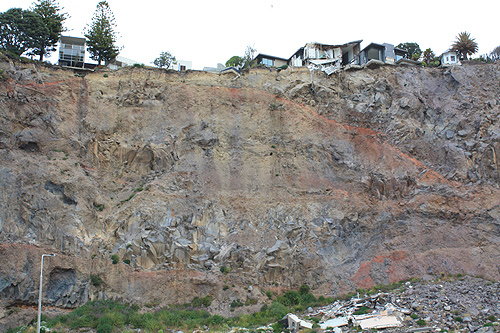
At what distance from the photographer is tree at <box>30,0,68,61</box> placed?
3716cm

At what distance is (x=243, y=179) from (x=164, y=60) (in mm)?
18383

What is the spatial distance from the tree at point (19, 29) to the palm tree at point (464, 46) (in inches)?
1489

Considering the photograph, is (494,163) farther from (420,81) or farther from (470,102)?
(420,81)

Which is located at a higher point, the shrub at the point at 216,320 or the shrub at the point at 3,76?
the shrub at the point at 3,76

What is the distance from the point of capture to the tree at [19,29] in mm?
36094

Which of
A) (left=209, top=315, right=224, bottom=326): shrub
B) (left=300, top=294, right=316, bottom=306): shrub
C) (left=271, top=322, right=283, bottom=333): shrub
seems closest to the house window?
(left=300, top=294, right=316, bottom=306): shrub

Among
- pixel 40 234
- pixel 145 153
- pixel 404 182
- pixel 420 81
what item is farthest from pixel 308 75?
pixel 40 234

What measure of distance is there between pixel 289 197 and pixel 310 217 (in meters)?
2.22

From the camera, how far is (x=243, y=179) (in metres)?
33.5

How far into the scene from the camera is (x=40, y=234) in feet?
88.9

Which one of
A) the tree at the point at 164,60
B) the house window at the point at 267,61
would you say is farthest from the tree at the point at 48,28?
the house window at the point at 267,61

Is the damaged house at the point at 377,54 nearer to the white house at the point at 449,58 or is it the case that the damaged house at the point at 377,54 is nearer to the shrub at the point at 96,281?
the white house at the point at 449,58

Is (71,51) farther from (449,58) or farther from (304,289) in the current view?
(449,58)

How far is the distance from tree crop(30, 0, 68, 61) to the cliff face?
443 centimetres
